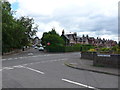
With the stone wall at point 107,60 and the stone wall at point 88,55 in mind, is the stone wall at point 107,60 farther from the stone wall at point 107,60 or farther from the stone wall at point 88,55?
the stone wall at point 88,55

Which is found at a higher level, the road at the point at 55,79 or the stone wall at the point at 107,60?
the stone wall at the point at 107,60

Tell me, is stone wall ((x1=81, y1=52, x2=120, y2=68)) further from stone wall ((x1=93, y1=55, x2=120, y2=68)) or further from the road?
the road

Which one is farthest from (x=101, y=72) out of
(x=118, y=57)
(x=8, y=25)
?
(x=8, y=25)

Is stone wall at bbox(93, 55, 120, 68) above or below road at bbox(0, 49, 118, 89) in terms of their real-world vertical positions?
above

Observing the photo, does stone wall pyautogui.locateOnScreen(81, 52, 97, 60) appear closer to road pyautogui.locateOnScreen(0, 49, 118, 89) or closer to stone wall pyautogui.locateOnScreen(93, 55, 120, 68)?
stone wall pyautogui.locateOnScreen(93, 55, 120, 68)

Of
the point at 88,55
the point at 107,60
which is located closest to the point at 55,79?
the point at 107,60

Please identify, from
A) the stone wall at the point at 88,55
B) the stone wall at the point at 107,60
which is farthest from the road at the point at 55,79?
the stone wall at the point at 88,55

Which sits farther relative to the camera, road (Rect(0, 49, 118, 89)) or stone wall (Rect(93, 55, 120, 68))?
stone wall (Rect(93, 55, 120, 68))

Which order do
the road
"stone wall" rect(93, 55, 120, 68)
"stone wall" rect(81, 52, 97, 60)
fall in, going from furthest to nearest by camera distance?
"stone wall" rect(81, 52, 97, 60) < "stone wall" rect(93, 55, 120, 68) < the road

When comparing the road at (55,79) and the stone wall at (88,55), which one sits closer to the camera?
the road at (55,79)

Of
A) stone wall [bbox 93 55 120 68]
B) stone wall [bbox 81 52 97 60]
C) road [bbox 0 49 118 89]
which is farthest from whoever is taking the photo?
stone wall [bbox 81 52 97 60]

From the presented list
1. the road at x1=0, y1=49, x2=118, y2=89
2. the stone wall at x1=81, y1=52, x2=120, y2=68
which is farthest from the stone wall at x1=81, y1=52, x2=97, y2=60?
the road at x1=0, y1=49, x2=118, y2=89

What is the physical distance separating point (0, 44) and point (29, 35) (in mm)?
32431

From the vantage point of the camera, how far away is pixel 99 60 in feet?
53.1
